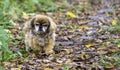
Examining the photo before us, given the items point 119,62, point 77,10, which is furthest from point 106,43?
point 77,10

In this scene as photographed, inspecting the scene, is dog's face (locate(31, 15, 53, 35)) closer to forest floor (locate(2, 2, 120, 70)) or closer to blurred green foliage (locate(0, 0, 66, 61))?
forest floor (locate(2, 2, 120, 70))

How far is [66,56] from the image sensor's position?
10.1m

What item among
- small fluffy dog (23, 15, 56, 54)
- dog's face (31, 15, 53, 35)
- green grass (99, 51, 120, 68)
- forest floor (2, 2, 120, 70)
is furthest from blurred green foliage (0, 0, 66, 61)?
green grass (99, 51, 120, 68)

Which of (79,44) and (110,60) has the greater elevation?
(110,60)

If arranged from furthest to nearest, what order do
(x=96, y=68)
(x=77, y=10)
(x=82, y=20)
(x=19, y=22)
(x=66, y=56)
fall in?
(x=77, y=10) → (x=82, y=20) → (x=19, y=22) → (x=66, y=56) → (x=96, y=68)

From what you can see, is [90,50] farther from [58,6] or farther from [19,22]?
[58,6]

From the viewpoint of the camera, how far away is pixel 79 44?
1153cm

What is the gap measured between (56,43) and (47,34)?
3.90 feet

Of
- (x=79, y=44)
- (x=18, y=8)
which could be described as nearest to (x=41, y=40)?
(x=79, y=44)

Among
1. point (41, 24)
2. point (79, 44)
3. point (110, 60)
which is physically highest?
point (41, 24)

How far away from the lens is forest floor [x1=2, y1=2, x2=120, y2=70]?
9.21 meters

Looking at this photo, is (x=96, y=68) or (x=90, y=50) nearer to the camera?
(x=96, y=68)

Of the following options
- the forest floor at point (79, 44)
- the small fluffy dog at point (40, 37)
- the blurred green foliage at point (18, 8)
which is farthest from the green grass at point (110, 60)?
the blurred green foliage at point (18, 8)

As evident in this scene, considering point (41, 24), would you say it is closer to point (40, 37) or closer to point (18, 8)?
point (40, 37)
